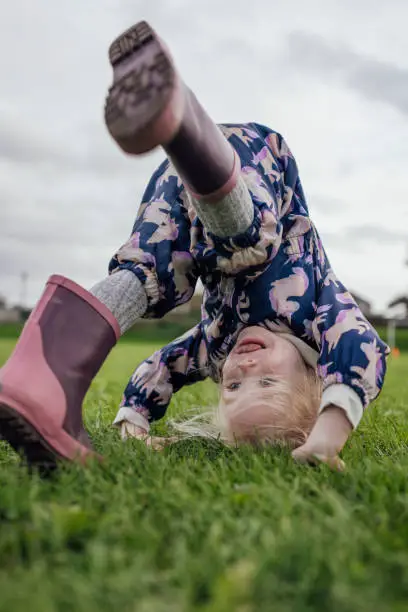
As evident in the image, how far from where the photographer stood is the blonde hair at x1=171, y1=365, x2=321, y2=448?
2.24 meters

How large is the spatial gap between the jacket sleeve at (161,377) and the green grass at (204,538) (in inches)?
34.1

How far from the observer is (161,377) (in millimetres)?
2828

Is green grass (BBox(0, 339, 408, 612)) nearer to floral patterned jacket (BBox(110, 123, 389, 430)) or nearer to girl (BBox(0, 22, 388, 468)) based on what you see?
girl (BBox(0, 22, 388, 468))

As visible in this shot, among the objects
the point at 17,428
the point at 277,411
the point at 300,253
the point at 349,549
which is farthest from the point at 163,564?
the point at 300,253

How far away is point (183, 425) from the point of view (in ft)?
9.21

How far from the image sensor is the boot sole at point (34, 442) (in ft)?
5.59

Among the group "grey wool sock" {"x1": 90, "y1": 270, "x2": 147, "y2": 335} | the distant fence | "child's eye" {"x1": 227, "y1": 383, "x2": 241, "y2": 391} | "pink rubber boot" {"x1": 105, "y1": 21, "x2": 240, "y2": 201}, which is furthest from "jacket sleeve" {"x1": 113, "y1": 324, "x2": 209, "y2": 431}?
the distant fence

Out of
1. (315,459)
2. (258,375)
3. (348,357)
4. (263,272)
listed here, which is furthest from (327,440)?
(263,272)

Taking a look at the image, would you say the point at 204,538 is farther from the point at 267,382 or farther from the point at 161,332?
the point at 161,332

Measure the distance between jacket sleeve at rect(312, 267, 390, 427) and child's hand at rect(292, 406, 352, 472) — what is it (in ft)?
0.08

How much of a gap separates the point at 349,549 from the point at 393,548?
112 millimetres

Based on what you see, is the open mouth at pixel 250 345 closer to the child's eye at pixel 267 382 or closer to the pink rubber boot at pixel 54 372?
the child's eye at pixel 267 382

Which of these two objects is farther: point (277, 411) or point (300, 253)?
point (300, 253)

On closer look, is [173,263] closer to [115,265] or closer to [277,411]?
[115,265]
